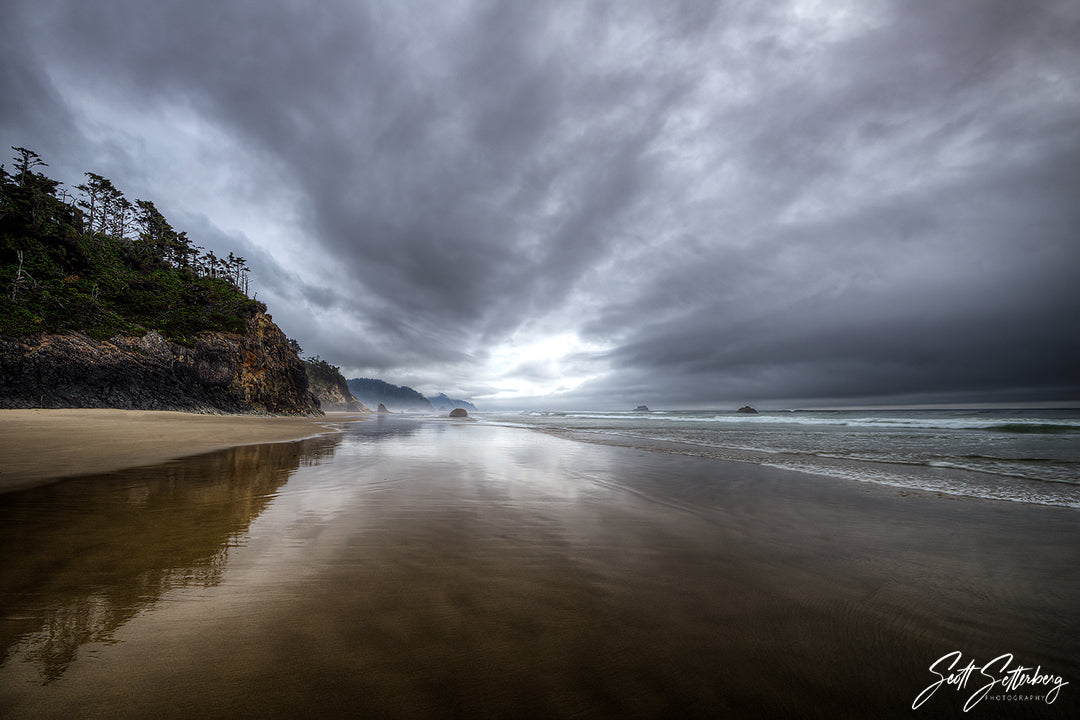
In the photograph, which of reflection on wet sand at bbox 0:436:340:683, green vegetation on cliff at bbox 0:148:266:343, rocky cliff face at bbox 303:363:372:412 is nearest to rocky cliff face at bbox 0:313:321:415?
green vegetation on cliff at bbox 0:148:266:343

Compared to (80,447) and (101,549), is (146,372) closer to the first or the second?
(80,447)

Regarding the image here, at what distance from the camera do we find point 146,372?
86.2 feet

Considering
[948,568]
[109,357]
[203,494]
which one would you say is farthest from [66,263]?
[948,568]

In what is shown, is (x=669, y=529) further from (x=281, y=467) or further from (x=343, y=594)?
(x=281, y=467)

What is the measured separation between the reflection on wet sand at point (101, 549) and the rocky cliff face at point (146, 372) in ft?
84.1

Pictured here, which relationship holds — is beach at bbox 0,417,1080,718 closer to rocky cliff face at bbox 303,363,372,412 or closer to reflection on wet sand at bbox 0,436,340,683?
reflection on wet sand at bbox 0,436,340,683

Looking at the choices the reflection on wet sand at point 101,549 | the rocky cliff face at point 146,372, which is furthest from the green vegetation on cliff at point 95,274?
the reflection on wet sand at point 101,549

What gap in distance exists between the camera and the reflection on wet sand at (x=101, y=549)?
2.19 metres

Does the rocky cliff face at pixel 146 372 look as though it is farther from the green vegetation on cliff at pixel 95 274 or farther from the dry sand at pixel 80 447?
the dry sand at pixel 80 447

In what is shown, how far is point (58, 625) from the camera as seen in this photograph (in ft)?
7.27

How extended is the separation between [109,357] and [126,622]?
34509 millimetres

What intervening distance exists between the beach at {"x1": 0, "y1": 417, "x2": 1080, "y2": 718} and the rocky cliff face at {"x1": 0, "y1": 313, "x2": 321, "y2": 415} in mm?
26537

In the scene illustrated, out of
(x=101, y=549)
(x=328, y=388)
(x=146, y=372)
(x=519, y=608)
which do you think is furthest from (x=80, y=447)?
(x=328, y=388)

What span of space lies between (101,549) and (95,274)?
40785mm
